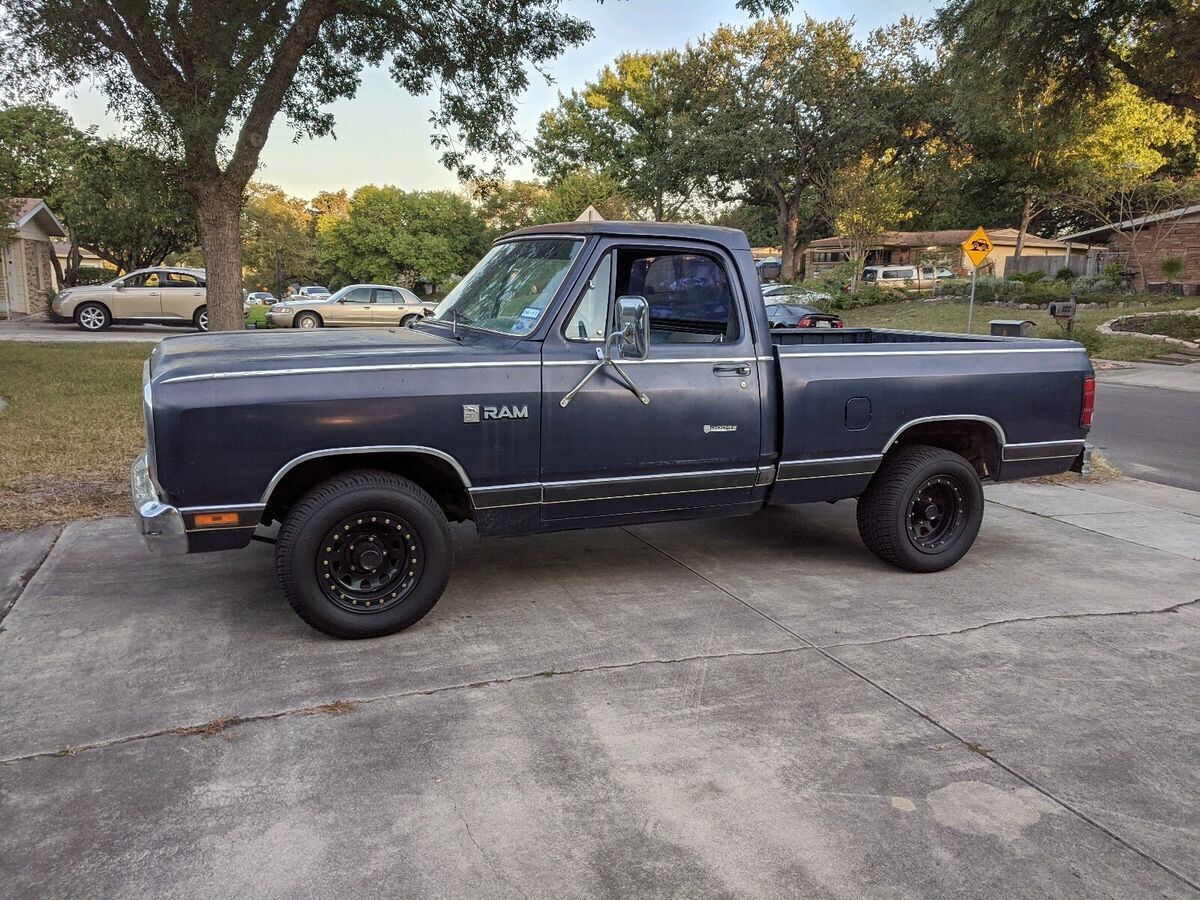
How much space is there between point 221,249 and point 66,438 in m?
4.02

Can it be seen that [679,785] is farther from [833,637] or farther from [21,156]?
[21,156]

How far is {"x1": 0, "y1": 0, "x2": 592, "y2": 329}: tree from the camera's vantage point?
10281 millimetres

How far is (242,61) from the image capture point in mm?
10656

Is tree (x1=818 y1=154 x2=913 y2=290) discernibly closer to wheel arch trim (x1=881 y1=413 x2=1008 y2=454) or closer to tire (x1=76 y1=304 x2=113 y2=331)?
tire (x1=76 y1=304 x2=113 y2=331)

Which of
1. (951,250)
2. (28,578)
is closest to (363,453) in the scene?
(28,578)

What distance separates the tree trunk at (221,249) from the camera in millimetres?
11453

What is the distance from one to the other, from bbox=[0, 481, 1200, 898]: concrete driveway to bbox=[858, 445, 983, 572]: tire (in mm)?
181

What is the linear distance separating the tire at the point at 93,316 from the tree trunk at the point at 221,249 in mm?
13866

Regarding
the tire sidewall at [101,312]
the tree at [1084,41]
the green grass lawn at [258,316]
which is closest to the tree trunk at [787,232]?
the tree at [1084,41]

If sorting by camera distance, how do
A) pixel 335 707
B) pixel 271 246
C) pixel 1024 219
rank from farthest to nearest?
pixel 271 246, pixel 1024 219, pixel 335 707

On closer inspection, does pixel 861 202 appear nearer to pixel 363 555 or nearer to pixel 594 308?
pixel 594 308

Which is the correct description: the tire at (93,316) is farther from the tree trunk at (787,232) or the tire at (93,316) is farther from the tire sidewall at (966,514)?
the tree trunk at (787,232)

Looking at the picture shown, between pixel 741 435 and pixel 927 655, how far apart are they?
147cm

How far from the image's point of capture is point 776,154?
42.8 metres
